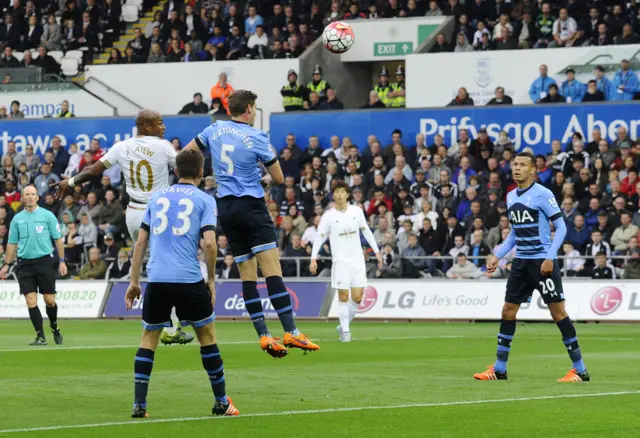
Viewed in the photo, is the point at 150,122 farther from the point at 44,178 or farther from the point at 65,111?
the point at 65,111

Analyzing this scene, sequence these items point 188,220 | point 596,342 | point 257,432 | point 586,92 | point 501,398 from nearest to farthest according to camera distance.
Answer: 1. point 257,432
2. point 188,220
3. point 501,398
4. point 596,342
5. point 586,92

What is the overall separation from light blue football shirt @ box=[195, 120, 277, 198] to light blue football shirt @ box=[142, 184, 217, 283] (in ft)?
9.64

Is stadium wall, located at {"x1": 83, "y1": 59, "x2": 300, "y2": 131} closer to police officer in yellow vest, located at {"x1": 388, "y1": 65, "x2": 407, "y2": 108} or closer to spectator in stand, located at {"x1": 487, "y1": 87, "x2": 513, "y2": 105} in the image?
police officer in yellow vest, located at {"x1": 388, "y1": 65, "x2": 407, "y2": 108}

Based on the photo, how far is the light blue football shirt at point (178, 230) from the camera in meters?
10.5

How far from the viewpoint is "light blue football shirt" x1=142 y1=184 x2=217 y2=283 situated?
10477 mm

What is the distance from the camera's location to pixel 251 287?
13977 millimetres

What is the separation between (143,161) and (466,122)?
17.9 meters

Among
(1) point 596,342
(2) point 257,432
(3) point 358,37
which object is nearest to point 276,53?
(3) point 358,37

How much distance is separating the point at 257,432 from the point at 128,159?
6.01 metres

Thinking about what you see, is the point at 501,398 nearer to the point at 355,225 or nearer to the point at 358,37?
the point at 355,225

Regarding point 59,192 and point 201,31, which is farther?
point 201,31

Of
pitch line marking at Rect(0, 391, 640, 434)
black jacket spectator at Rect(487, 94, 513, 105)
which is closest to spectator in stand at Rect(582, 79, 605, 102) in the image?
black jacket spectator at Rect(487, 94, 513, 105)

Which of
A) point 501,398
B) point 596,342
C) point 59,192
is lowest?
point 596,342

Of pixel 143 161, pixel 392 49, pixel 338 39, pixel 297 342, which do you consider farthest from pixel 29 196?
pixel 392 49
